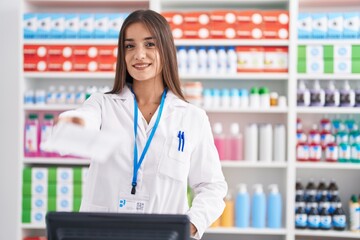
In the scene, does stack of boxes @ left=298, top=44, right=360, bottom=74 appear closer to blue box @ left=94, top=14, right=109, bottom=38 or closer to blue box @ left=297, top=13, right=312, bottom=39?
blue box @ left=297, top=13, right=312, bottom=39

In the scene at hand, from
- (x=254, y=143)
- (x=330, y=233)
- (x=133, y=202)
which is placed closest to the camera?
(x=133, y=202)

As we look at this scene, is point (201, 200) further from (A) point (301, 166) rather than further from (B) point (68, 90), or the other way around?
(B) point (68, 90)

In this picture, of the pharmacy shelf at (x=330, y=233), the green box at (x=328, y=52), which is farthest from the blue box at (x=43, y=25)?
the pharmacy shelf at (x=330, y=233)

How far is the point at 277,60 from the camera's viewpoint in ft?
12.6

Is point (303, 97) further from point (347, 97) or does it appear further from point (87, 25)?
point (87, 25)

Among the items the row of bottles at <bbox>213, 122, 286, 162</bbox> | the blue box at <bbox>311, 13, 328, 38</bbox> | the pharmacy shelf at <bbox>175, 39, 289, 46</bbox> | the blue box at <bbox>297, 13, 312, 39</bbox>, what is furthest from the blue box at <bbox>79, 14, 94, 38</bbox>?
the blue box at <bbox>311, 13, 328, 38</bbox>

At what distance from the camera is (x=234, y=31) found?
12.6ft

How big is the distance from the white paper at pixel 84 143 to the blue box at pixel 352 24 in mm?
3162

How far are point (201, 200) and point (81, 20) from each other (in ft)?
8.53

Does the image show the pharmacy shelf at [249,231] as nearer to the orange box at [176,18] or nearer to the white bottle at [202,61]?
the white bottle at [202,61]

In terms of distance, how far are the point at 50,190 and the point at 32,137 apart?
1.45 ft

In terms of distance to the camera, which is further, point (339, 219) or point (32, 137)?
point (32, 137)

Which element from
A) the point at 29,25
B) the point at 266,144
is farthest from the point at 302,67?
the point at 29,25

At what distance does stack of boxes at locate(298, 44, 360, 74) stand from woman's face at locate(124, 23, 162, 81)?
2.32m
